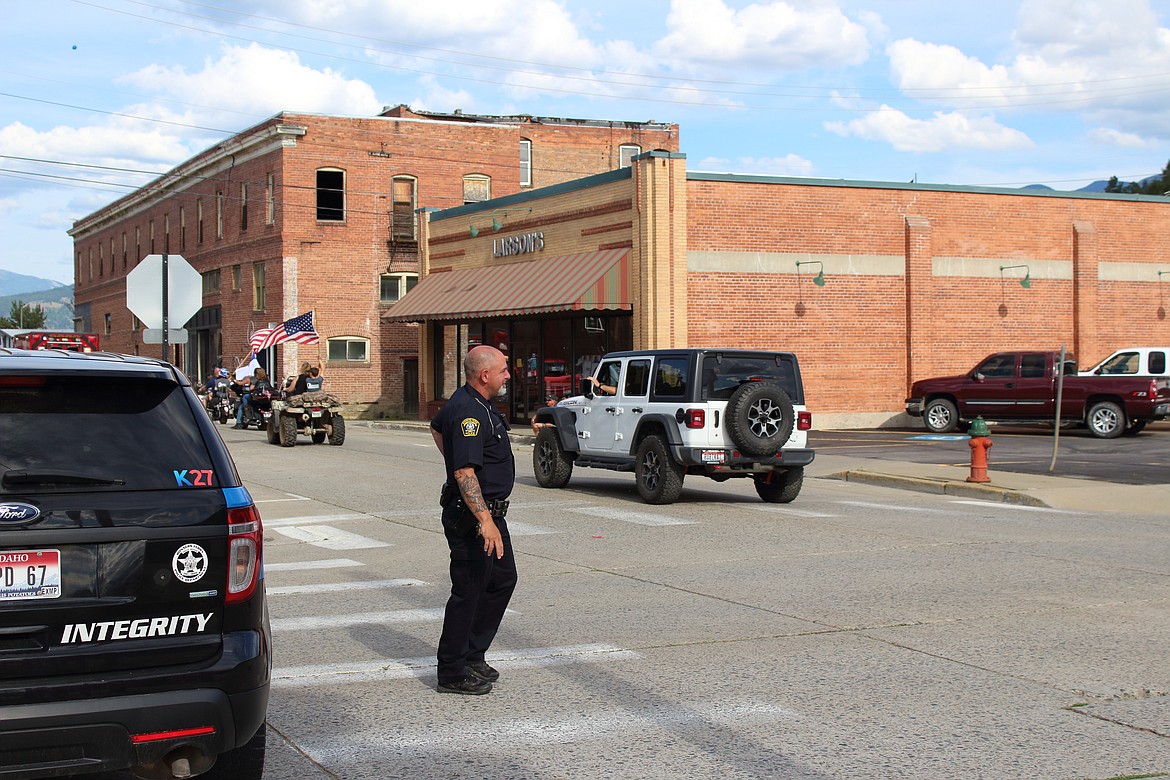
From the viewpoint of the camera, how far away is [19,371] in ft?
14.2

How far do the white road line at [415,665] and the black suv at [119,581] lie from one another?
2.47 meters

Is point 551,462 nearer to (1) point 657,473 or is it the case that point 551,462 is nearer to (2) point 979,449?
(1) point 657,473

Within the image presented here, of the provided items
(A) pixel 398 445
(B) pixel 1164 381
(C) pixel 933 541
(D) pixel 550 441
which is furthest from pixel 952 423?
(C) pixel 933 541

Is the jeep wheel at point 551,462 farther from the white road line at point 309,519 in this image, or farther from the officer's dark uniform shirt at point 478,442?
the officer's dark uniform shirt at point 478,442

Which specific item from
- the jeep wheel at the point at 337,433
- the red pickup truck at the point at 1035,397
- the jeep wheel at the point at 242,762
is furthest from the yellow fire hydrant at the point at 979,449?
the jeep wheel at the point at 337,433

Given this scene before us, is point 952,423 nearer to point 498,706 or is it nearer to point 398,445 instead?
point 398,445

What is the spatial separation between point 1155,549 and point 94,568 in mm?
10532

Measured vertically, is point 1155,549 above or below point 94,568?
below

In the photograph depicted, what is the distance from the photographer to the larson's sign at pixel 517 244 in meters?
35.3

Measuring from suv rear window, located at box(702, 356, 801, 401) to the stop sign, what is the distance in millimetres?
7202

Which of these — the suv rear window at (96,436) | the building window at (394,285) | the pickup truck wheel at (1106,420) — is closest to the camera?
the suv rear window at (96,436)

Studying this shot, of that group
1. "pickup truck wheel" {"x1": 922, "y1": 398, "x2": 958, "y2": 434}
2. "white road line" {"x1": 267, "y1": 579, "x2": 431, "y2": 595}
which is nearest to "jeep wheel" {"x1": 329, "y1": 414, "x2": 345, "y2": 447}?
"pickup truck wheel" {"x1": 922, "y1": 398, "x2": 958, "y2": 434}

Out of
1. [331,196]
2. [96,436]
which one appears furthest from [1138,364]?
[331,196]

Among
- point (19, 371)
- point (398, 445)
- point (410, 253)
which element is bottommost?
point (398, 445)
